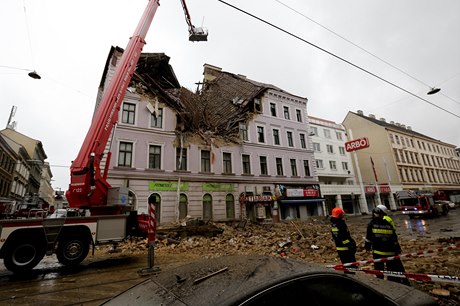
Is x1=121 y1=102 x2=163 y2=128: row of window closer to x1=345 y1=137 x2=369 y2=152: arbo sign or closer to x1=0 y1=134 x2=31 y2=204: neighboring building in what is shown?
x1=345 y1=137 x2=369 y2=152: arbo sign

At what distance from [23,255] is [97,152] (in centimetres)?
385

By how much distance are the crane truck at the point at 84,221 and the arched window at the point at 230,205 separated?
12894mm

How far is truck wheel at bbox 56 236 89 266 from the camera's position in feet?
23.5

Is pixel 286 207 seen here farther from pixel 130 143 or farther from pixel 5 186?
pixel 5 186

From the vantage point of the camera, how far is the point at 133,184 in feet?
56.9

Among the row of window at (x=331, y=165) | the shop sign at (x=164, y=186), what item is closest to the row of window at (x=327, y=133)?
the row of window at (x=331, y=165)

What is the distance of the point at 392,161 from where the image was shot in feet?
129

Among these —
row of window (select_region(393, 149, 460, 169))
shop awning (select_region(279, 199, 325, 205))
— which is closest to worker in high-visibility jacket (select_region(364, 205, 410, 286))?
shop awning (select_region(279, 199, 325, 205))

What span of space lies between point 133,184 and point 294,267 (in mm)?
17499

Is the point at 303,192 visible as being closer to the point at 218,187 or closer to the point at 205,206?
the point at 218,187

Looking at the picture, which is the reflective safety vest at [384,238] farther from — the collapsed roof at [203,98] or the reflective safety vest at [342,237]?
the collapsed roof at [203,98]

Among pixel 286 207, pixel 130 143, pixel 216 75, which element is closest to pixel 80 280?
pixel 130 143

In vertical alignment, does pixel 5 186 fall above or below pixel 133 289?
above

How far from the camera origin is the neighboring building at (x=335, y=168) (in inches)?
1227
